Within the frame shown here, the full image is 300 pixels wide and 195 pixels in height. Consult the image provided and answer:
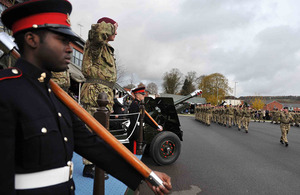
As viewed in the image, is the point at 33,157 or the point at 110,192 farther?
the point at 110,192

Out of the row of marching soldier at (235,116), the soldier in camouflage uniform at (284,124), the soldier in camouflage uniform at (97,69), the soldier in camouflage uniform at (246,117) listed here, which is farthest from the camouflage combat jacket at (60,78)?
the soldier in camouflage uniform at (246,117)

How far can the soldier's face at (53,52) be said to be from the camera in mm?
1079

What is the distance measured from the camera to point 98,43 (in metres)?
2.78

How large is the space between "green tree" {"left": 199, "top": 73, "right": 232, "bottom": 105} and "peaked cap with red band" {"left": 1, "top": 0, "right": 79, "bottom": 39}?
5975 centimetres

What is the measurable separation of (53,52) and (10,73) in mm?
237

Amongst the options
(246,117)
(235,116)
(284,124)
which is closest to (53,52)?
(284,124)

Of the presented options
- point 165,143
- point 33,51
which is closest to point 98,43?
point 33,51

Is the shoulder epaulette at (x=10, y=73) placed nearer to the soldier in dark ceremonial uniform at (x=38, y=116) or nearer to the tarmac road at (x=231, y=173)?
the soldier in dark ceremonial uniform at (x=38, y=116)

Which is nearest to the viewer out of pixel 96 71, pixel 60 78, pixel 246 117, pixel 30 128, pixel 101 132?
pixel 30 128

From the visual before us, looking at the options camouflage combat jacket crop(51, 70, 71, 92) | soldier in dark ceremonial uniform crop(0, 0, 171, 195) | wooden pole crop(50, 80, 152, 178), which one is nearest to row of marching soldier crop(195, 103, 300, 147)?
camouflage combat jacket crop(51, 70, 71, 92)

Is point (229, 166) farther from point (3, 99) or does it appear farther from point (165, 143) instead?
point (3, 99)

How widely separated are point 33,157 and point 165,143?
428 cm

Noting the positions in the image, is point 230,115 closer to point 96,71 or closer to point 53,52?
point 96,71

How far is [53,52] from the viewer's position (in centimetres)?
110
